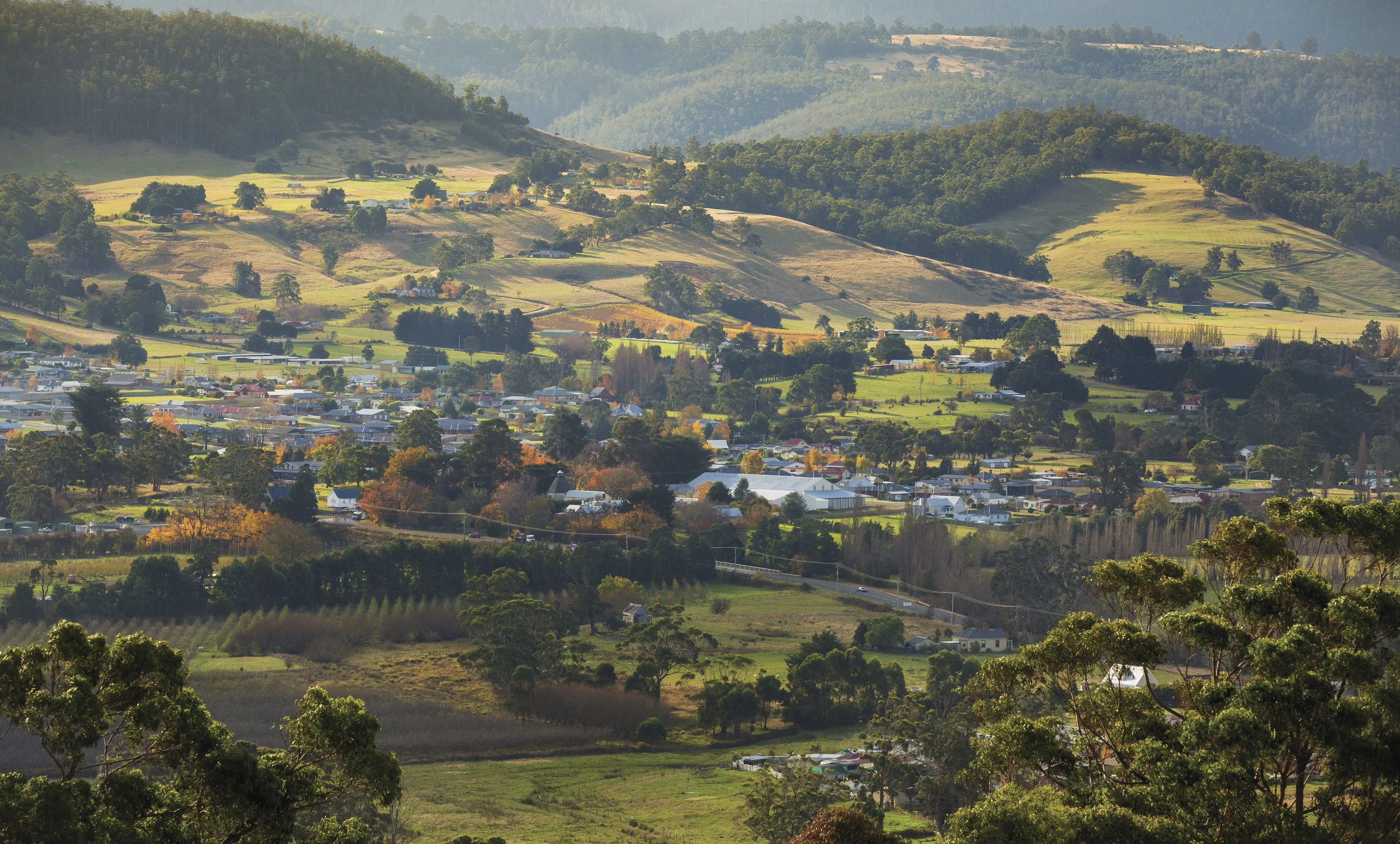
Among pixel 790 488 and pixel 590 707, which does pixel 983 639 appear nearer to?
pixel 590 707

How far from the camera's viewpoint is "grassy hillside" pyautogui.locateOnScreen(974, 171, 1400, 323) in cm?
15238

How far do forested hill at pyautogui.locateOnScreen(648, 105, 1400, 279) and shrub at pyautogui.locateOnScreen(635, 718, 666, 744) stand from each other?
12083 centimetres

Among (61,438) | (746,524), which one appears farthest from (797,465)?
(61,438)

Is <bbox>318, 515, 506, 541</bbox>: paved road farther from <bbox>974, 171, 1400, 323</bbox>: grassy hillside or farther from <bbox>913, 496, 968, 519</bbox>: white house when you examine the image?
<bbox>974, 171, 1400, 323</bbox>: grassy hillside

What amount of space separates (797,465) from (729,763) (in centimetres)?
4408

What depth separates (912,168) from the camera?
7446 inches

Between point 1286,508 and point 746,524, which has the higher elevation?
point 1286,508

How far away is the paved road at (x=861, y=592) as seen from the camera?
58.6 metres

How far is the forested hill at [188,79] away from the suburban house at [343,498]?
353 feet

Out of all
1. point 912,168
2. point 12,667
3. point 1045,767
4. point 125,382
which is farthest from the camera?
point 912,168

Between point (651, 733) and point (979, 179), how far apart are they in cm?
14843

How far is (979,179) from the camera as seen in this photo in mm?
184875

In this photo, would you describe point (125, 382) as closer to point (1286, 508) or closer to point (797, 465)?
point (797, 465)

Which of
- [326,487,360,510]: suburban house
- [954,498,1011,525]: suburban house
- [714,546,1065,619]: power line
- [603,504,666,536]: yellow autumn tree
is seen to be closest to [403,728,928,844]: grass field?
[714,546,1065,619]: power line
